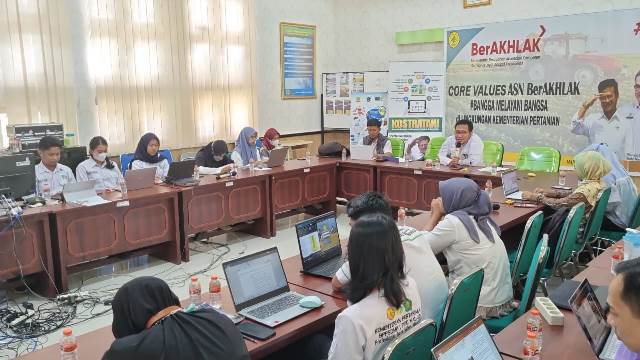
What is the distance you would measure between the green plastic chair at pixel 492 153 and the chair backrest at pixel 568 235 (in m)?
2.75

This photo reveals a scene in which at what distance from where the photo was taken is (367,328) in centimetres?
187

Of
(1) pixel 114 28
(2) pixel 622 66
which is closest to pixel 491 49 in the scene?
(2) pixel 622 66

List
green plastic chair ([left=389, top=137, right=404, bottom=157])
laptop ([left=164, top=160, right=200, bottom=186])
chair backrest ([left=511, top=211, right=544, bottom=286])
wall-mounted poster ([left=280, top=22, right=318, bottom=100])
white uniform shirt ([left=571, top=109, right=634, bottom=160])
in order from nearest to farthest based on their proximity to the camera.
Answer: chair backrest ([left=511, top=211, right=544, bottom=286]) < laptop ([left=164, top=160, right=200, bottom=186]) < white uniform shirt ([left=571, top=109, right=634, bottom=160]) < green plastic chair ([left=389, top=137, right=404, bottom=157]) < wall-mounted poster ([left=280, top=22, right=318, bottom=100])

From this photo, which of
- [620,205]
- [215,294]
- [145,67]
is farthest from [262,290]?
[145,67]

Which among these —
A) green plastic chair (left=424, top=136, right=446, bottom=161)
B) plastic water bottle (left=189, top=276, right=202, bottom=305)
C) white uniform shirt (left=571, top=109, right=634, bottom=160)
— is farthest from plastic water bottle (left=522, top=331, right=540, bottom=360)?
white uniform shirt (left=571, top=109, right=634, bottom=160)

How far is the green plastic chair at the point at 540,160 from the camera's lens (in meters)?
6.12

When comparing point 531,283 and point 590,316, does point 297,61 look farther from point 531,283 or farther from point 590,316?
point 590,316

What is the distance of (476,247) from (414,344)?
127 centimetres

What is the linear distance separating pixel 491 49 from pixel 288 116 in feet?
11.3

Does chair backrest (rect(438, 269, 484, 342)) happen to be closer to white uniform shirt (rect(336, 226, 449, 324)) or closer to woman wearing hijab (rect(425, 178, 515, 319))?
white uniform shirt (rect(336, 226, 449, 324))

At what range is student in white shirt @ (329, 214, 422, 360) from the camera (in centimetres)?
186

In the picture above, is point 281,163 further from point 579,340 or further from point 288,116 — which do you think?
point 579,340

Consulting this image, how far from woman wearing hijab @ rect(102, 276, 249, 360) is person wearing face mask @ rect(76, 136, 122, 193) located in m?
3.83

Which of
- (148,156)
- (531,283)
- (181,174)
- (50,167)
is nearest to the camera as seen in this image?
(531,283)
